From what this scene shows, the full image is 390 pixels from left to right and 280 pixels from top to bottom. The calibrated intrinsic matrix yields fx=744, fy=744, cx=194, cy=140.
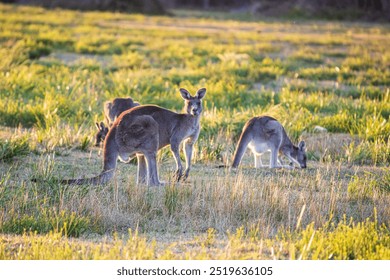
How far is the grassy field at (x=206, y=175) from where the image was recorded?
22.6ft

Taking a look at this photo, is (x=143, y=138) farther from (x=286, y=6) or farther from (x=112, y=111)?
(x=286, y=6)

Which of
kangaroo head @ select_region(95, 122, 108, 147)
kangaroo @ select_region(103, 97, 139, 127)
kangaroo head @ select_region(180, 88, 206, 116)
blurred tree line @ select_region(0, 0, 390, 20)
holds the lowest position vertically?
kangaroo head @ select_region(95, 122, 108, 147)

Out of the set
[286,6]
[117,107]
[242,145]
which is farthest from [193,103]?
[286,6]

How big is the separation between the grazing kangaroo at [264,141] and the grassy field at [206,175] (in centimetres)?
40

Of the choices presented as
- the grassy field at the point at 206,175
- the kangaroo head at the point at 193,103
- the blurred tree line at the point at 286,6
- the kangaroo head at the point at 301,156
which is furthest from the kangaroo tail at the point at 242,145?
the blurred tree line at the point at 286,6

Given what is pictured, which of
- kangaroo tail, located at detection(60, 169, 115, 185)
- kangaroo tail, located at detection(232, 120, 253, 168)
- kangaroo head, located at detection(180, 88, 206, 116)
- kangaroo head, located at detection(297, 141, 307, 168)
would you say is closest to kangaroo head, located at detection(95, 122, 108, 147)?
kangaroo head, located at detection(180, 88, 206, 116)

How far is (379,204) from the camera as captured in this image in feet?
27.7

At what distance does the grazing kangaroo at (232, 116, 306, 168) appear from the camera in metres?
10.4

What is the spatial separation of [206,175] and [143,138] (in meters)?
1.40

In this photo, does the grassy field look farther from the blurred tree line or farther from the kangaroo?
the blurred tree line

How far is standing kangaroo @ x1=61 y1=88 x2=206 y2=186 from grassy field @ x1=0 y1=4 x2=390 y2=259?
0.20 metres

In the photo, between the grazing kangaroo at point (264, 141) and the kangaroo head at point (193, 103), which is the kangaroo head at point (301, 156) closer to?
the grazing kangaroo at point (264, 141)

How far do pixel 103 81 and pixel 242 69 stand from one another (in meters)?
4.21

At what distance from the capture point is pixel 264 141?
34.4 feet
